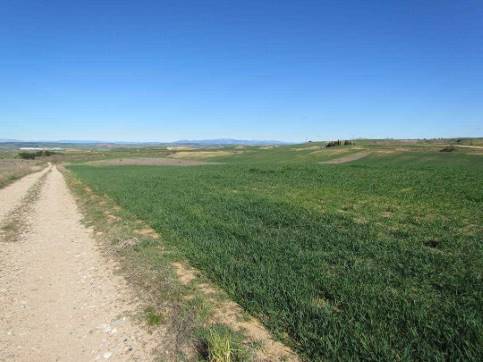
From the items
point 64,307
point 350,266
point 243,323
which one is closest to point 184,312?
point 243,323

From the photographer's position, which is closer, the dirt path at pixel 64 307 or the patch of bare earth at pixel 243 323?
the patch of bare earth at pixel 243 323

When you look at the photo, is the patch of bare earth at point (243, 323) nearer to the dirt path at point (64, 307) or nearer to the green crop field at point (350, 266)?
the green crop field at point (350, 266)

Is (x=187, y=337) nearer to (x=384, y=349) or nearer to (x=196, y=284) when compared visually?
(x=196, y=284)

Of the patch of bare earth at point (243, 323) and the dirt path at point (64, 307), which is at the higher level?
the patch of bare earth at point (243, 323)

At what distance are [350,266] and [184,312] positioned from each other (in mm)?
4332

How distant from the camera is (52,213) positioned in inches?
737

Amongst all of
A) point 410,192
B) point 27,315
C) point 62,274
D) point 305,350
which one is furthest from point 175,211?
point 410,192

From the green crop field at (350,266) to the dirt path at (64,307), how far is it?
2281 millimetres

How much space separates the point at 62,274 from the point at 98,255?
5.57 ft

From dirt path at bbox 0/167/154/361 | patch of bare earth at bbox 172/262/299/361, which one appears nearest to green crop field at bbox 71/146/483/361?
patch of bare earth at bbox 172/262/299/361

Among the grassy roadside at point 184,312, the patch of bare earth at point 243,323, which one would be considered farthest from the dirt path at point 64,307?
the patch of bare earth at point 243,323

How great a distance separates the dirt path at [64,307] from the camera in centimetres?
546

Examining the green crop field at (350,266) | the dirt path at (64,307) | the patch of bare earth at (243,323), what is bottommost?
the dirt path at (64,307)

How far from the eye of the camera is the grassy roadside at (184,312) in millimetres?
5203
